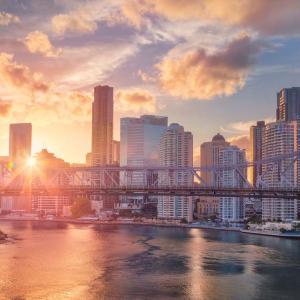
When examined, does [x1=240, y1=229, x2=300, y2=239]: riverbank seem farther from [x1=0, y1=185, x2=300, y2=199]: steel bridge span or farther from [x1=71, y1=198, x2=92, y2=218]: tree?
[x1=71, y1=198, x2=92, y2=218]: tree

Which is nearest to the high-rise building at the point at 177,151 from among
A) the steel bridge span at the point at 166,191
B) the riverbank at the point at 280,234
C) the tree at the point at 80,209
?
the tree at the point at 80,209

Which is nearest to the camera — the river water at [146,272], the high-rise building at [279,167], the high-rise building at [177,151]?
the river water at [146,272]

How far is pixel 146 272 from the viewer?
3531cm

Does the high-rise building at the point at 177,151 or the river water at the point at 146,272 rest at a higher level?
the high-rise building at the point at 177,151

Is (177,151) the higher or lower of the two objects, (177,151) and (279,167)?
the higher

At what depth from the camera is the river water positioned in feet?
95.6

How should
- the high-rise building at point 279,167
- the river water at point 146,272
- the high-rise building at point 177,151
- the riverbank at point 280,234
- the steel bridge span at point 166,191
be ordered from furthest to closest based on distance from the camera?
the high-rise building at point 177,151
the high-rise building at point 279,167
the riverbank at point 280,234
the steel bridge span at point 166,191
the river water at point 146,272

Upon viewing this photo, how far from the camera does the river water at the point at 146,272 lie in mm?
29125

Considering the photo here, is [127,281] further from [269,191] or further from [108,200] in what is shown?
[108,200]

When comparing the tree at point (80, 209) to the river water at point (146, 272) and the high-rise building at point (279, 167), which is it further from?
the river water at point (146, 272)

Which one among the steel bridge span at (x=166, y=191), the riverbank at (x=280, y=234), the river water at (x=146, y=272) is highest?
the steel bridge span at (x=166, y=191)

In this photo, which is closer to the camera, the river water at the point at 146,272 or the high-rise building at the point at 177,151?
the river water at the point at 146,272

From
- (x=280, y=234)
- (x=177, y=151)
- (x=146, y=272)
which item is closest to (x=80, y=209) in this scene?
(x=177, y=151)

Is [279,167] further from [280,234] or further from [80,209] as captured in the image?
[80,209]
